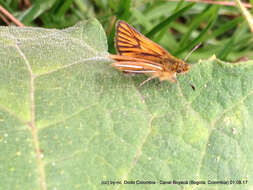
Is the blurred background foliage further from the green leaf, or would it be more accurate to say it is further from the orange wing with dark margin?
the green leaf

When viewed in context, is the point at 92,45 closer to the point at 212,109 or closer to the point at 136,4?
the point at 212,109

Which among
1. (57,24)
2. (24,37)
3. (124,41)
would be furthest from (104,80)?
(57,24)

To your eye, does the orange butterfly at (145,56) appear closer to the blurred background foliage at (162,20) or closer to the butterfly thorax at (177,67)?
the butterfly thorax at (177,67)

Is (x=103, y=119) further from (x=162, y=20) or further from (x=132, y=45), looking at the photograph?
(x=162, y=20)

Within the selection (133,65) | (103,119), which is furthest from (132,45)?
(103,119)

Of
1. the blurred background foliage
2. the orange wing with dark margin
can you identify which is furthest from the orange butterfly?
the blurred background foliage

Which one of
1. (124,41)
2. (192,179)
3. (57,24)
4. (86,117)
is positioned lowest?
(192,179)

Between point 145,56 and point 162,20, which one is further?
point 162,20

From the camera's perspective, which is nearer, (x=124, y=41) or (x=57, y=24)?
(x=124, y=41)
